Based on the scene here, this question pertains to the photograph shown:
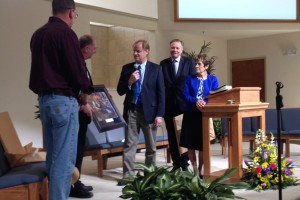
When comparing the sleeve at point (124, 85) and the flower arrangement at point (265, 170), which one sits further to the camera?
the sleeve at point (124, 85)

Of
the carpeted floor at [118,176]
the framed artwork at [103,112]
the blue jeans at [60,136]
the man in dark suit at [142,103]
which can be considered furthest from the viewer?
the man in dark suit at [142,103]

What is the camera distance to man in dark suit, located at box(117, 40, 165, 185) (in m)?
4.08

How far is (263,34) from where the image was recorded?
31.8 ft

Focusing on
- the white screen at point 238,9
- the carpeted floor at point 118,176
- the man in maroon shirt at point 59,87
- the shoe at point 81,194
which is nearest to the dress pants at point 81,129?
the shoe at point 81,194

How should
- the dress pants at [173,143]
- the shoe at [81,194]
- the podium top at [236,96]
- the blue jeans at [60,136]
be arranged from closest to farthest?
the blue jeans at [60,136]
the shoe at [81,194]
the podium top at [236,96]
the dress pants at [173,143]

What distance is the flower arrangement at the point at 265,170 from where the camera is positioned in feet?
12.5

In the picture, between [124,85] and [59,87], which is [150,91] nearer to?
[124,85]

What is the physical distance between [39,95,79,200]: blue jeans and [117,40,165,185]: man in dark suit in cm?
139

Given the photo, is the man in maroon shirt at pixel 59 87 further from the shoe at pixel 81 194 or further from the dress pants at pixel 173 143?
the dress pants at pixel 173 143

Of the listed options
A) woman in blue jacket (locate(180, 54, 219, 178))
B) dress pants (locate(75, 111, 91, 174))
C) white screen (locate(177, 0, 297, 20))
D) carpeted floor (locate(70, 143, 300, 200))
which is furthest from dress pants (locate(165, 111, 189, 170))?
white screen (locate(177, 0, 297, 20))

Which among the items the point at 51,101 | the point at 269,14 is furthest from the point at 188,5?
the point at 51,101

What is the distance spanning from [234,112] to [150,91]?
0.87 m

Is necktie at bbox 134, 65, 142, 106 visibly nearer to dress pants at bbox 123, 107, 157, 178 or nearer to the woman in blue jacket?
dress pants at bbox 123, 107, 157, 178

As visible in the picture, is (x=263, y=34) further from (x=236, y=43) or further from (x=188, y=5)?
(x=188, y=5)
